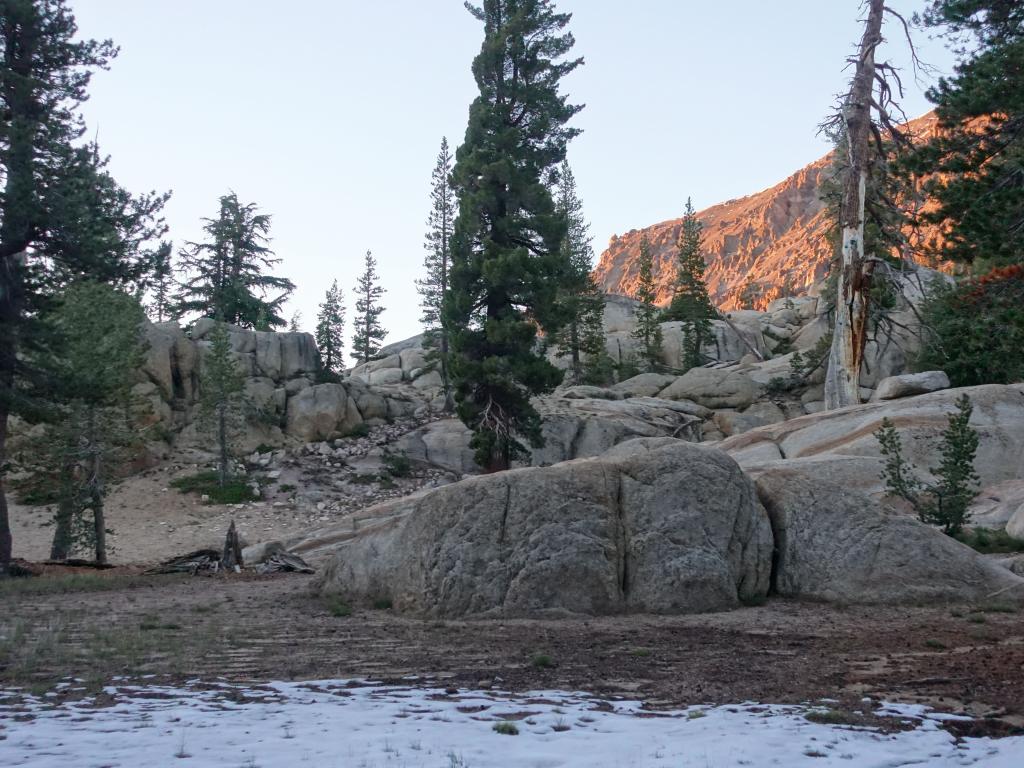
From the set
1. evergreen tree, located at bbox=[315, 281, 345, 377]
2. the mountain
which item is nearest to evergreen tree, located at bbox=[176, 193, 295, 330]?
evergreen tree, located at bbox=[315, 281, 345, 377]

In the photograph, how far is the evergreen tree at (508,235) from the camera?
31.6 meters

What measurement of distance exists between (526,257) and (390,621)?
20980 millimetres

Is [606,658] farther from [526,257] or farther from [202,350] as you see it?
[202,350]

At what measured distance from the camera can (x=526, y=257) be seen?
3130 cm

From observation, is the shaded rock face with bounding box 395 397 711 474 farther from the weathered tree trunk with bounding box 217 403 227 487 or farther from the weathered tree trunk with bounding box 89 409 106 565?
the weathered tree trunk with bounding box 89 409 106 565

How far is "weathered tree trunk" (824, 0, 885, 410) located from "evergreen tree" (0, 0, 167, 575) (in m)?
21.0

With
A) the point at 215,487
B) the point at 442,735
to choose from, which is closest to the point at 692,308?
the point at 215,487

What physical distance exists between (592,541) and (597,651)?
9.54ft

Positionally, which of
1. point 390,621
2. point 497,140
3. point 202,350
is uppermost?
point 497,140

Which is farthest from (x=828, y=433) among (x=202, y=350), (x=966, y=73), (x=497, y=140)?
(x=202, y=350)

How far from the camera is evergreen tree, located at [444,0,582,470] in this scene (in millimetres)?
31578

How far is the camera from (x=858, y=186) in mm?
26938

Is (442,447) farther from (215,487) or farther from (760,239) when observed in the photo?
(760,239)

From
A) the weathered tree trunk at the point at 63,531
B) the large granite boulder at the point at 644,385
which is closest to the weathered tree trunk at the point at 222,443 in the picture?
the weathered tree trunk at the point at 63,531
